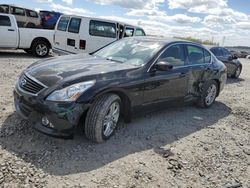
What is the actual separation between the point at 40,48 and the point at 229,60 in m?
8.06

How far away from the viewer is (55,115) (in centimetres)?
380

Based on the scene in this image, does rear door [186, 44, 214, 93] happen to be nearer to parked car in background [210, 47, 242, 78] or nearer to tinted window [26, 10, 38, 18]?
parked car in background [210, 47, 242, 78]

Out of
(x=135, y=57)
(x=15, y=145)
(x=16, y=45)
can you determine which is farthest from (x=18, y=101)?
(x=16, y=45)

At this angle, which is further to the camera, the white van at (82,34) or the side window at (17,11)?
the side window at (17,11)

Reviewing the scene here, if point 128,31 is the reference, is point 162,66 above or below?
below

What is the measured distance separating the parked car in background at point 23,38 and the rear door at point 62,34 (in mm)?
1675

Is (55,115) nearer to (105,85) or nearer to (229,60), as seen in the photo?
(105,85)

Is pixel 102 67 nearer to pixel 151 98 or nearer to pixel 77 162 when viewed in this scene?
pixel 151 98

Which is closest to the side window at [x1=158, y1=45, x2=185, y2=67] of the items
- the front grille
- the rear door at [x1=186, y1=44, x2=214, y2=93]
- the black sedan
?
the black sedan

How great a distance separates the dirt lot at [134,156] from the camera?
11.2 ft

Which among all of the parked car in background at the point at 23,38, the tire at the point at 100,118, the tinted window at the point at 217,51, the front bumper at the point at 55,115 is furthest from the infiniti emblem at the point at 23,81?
the tinted window at the point at 217,51

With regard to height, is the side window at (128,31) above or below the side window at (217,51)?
above

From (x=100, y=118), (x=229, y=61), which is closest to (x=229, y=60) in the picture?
(x=229, y=61)

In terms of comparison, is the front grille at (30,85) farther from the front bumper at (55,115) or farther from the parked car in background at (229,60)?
the parked car in background at (229,60)
